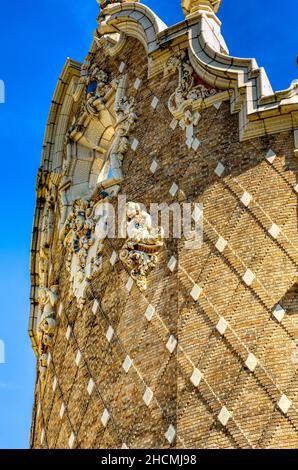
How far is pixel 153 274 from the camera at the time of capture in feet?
63.6

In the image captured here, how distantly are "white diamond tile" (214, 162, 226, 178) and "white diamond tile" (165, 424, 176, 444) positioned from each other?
12.6 feet

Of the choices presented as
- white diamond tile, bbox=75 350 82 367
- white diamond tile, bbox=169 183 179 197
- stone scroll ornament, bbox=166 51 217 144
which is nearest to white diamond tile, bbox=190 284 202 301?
white diamond tile, bbox=169 183 179 197

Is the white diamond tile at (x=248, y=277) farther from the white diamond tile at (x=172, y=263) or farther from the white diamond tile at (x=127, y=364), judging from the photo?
the white diamond tile at (x=127, y=364)

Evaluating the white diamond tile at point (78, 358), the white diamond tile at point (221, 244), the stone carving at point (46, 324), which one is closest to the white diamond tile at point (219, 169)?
the white diamond tile at point (221, 244)

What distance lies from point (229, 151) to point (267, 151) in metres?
0.60

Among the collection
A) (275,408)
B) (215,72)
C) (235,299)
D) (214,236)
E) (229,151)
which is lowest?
(275,408)

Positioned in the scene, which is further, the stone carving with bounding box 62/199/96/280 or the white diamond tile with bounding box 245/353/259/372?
the stone carving with bounding box 62/199/96/280

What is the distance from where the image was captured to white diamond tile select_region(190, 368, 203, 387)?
Result: 703 inches

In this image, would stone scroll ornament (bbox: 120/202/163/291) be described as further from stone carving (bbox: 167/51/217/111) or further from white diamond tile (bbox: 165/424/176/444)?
white diamond tile (bbox: 165/424/176/444)

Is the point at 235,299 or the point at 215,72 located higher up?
the point at 215,72

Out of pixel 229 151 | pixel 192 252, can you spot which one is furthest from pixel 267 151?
pixel 192 252

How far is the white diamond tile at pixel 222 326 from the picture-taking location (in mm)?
18031

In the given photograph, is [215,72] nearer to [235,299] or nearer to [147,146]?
[147,146]

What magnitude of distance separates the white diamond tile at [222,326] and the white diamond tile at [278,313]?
0.69m
